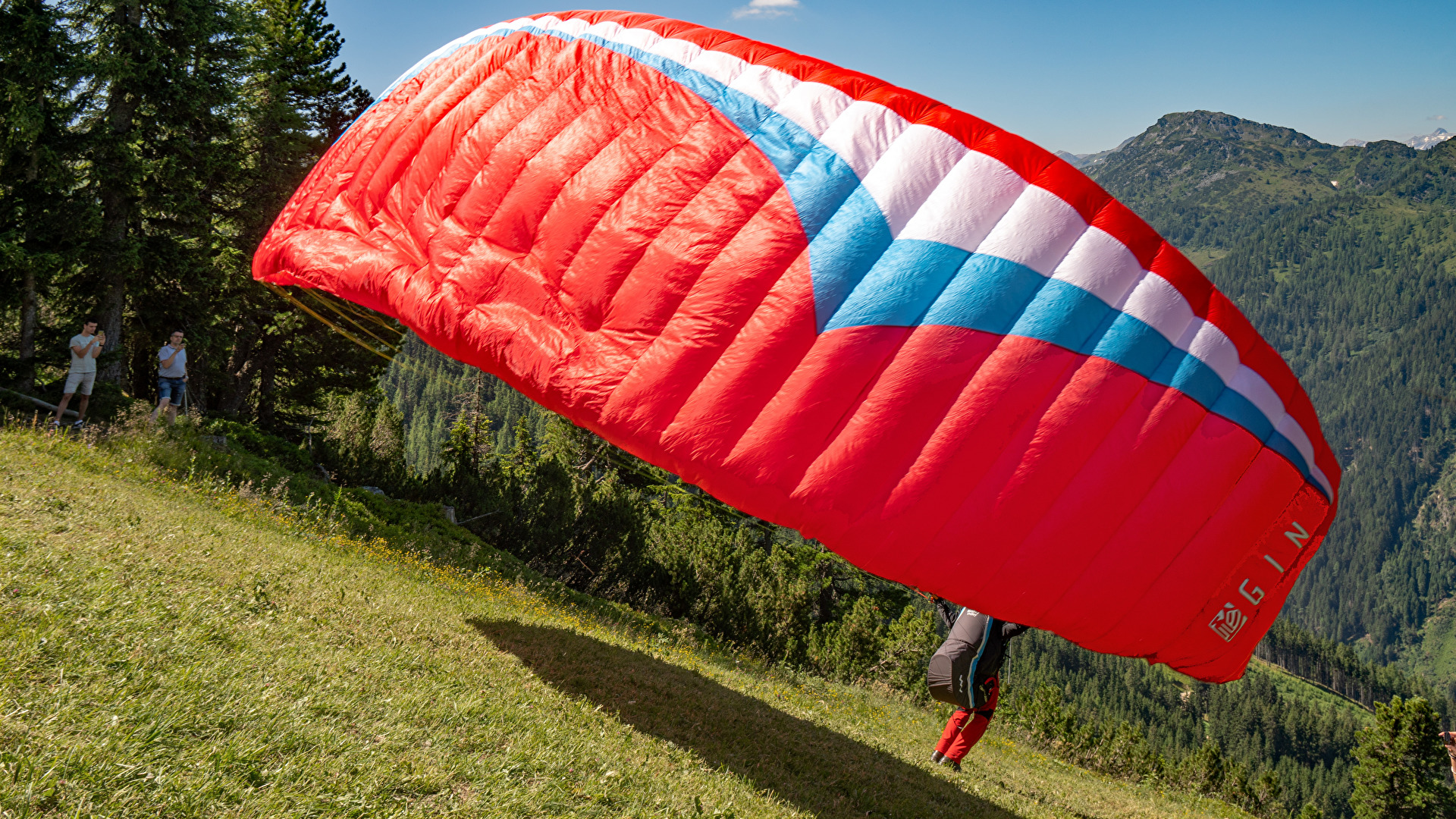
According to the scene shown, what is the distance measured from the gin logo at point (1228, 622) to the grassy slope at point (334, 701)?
8.36 ft

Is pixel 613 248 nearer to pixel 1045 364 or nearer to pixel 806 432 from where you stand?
pixel 806 432

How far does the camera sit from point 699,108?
4586 mm

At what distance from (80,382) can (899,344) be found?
1222 centimetres

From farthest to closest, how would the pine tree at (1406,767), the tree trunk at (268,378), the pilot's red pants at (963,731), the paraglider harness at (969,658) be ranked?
the pine tree at (1406,767)
the tree trunk at (268,378)
the pilot's red pants at (963,731)
the paraglider harness at (969,658)

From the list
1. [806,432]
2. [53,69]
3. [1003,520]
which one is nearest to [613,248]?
[806,432]

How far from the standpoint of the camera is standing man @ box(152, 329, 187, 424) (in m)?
11.3

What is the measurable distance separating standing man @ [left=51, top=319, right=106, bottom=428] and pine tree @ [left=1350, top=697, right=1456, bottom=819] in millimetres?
49826

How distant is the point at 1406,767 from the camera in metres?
36.3

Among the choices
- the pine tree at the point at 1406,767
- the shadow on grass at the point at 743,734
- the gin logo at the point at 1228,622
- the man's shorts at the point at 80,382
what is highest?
the gin logo at the point at 1228,622

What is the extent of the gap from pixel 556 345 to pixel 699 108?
67.8 inches

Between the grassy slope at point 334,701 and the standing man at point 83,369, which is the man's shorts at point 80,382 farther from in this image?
the grassy slope at point 334,701

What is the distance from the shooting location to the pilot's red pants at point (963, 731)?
638 centimetres

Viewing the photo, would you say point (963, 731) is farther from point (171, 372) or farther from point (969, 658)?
point (171, 372)

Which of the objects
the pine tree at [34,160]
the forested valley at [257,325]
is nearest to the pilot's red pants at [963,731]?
the forested valley at [257,325]
